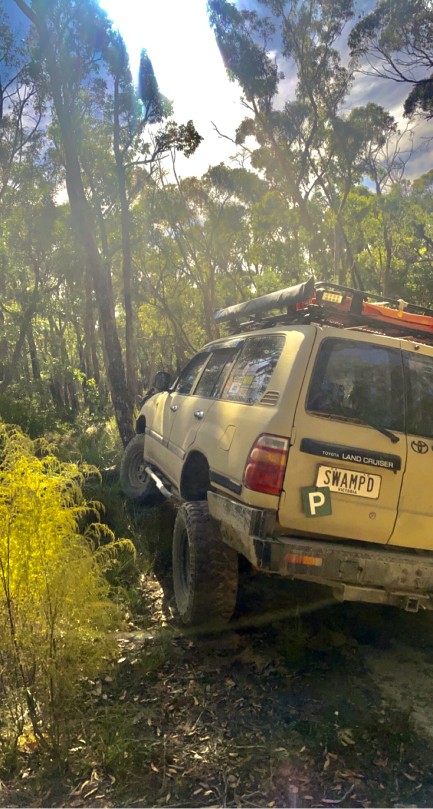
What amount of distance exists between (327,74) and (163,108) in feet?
18.3

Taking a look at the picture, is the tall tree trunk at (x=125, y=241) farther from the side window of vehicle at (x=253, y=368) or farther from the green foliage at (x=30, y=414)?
the side window of vehicle at (x=253, y=368)

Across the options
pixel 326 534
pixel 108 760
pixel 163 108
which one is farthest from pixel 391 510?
pixel 163 108

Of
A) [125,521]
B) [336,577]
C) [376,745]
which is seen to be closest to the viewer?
[376,745]

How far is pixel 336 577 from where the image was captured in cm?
291

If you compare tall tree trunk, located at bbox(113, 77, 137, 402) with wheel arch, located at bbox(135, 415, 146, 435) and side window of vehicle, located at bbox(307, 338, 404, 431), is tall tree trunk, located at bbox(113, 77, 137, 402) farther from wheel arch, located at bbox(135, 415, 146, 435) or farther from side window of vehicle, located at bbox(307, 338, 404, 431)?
side window of vehicle, located at bbox(307, 338, 404, 431)

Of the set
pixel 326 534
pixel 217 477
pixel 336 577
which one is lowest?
pixel 336 577

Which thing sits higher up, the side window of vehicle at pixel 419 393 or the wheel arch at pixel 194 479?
the side window of vehicle at pixel 419 393

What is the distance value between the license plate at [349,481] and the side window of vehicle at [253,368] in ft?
2.24

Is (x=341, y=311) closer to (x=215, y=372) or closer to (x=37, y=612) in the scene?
(x=215, y=372)

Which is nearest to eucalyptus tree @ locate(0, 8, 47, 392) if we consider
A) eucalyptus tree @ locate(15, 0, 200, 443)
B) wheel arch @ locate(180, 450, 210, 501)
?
eucalyptus tree @ locate(15, 0, 200, 443)

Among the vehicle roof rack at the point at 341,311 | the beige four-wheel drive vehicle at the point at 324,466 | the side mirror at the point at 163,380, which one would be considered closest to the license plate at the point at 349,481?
the beige four-wheel drive vehicle at the point at 324,466

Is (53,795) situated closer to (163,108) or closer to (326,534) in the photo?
(326,534)

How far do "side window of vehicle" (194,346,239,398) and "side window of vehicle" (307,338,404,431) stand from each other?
1246 millimetres

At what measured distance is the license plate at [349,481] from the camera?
297 centimetres
